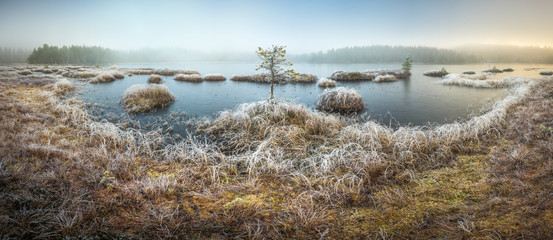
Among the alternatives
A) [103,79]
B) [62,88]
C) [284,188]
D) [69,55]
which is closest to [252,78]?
[103,79]

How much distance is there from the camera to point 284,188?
493 centimetres

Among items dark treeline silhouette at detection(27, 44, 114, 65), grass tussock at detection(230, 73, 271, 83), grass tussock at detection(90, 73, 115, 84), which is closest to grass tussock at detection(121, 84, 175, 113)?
grass tussock at detection(90, 73, 115, 84)

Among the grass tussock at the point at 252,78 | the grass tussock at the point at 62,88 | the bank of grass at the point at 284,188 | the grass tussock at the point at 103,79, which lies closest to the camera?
the bank of grass at the point at 284,188

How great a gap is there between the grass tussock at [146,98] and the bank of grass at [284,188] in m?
4.39

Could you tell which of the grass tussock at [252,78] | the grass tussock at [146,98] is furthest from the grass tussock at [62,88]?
the grass tussock at [252,78]

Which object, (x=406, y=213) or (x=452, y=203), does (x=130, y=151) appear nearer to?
(x=406, y=213)

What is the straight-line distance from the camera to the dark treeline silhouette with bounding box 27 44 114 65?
46531 mm

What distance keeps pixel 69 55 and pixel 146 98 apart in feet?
210

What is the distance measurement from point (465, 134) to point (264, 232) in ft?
27.4

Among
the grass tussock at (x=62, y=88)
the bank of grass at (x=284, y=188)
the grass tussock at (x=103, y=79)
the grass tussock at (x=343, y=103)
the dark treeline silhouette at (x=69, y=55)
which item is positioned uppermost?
the dark treeline silhouette at (x=69, y=55)

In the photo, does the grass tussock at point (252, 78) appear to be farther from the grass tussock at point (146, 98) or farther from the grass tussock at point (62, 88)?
the grass tussock at point (62, 88)

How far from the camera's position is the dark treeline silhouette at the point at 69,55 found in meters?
46.5

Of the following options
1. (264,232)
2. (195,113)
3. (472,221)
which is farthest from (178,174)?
(195,113)

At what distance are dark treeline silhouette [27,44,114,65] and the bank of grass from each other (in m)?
56.9
